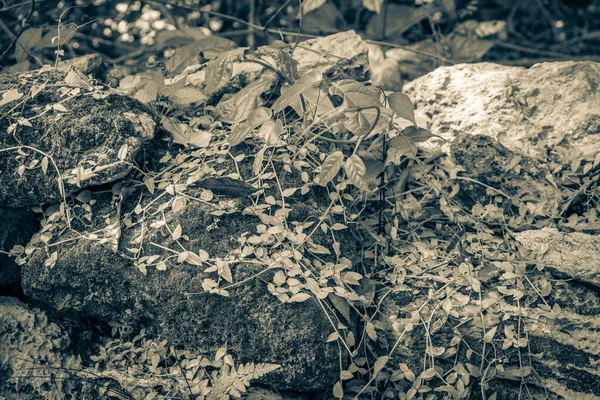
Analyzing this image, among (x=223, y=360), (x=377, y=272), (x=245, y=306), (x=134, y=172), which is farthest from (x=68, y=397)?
(x=377, y=272)

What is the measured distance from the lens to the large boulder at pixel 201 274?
1685mm

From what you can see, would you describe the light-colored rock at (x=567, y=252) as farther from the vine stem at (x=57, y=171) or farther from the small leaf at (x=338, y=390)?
the vine stem at (x=57, y=171)

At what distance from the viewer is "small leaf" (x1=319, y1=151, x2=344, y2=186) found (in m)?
1.72

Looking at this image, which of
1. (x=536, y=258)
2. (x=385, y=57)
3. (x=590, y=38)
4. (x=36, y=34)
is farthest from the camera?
(x=590, y=38)

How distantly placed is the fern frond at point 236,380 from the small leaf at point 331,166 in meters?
0.65

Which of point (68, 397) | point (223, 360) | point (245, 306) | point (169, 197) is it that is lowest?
point (68, 397)

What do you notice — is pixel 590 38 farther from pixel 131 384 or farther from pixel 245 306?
pixel 131 384

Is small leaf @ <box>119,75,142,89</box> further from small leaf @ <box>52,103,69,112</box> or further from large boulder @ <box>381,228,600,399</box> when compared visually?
large boulder @ <box>381,228,600,399</box>

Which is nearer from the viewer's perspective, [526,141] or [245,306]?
[245,306]

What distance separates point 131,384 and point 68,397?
25cm

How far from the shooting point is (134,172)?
1961 millimetres

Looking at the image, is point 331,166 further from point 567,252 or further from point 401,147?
point 567,252

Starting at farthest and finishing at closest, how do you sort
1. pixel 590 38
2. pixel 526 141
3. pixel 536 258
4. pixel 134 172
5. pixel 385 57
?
pixel 590 38, pixel 385 57, pixel 526 141, pixel 134 172, pixel 536 258

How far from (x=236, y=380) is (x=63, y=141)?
1.11 metres
